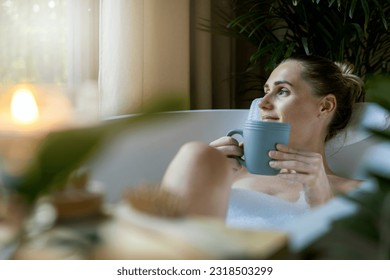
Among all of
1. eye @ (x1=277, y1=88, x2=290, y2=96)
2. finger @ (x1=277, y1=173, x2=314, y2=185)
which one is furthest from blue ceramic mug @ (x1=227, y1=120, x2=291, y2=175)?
eye @ (x1=277, y1=88, x2=290, y2=96)

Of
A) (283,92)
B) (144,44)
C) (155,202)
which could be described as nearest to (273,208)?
(283,92)

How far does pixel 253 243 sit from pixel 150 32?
5.67 ft

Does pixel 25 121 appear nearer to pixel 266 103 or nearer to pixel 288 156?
pixel 288 156

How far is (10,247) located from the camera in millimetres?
214

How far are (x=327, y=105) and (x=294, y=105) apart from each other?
0.44ft

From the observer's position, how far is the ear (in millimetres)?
1268

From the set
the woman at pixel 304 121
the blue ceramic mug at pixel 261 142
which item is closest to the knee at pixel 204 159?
the woman at pixel 304 121

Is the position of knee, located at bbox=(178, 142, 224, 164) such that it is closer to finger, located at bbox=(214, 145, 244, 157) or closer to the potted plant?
finger, located at bbox=(214, 145, 244, 157)

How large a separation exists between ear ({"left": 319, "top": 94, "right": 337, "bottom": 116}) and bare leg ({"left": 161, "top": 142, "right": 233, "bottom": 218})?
94 centimetres

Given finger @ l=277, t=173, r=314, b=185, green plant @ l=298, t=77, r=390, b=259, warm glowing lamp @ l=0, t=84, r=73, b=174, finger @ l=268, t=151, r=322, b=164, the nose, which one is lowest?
finger @ l=277, t=173, r=314, b=185

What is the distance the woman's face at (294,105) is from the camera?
1.14m

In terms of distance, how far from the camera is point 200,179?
0.31 meters
